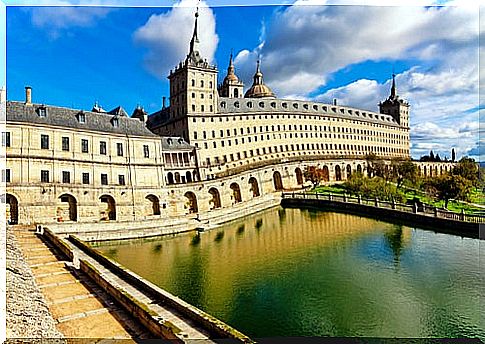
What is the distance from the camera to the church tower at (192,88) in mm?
10883

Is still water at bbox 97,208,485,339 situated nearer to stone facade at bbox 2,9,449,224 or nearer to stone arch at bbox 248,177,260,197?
stone facade at bbox 2,9,449,224

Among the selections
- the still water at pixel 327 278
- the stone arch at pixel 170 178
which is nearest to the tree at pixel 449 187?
the still water at pixel 327 278

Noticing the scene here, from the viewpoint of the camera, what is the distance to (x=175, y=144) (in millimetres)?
14141

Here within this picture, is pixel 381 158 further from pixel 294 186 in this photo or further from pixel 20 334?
pixel 20 334

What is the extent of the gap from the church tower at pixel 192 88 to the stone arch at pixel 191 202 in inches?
117

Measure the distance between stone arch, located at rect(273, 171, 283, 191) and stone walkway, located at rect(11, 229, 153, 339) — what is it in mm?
12786

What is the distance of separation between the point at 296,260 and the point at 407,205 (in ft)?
23.8

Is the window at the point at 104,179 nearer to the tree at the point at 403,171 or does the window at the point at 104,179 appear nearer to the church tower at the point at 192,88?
the church tower at the point at 192,88

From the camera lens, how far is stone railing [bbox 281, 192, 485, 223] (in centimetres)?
1158

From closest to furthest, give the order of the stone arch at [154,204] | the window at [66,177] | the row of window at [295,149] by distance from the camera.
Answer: the window at [66,177], the stone arch at [154,204], the row of window at [295,149]

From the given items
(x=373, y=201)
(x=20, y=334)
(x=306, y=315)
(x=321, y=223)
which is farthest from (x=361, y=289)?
(x=373, y=201)

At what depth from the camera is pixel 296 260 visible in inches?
354

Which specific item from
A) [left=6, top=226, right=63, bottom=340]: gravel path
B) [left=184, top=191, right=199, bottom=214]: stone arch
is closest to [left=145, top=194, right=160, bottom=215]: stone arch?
[left=184, top=191, right=199, bottom=214]: stone arch

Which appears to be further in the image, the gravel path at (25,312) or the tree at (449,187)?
the tree at (449,187)
